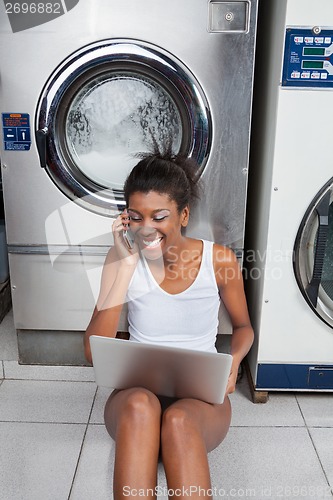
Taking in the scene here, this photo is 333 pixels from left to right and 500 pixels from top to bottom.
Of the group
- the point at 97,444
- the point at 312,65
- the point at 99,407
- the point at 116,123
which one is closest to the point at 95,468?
the point at 97,444

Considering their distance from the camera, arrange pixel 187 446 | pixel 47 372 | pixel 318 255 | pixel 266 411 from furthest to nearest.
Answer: pixel 47 372, pixel 266 411, pixel 318 255, pixel 187 446

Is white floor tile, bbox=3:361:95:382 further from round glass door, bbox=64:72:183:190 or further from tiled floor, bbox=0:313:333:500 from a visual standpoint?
round glass door, bbox=64:72:183:190

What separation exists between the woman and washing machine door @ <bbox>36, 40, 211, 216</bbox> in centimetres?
18

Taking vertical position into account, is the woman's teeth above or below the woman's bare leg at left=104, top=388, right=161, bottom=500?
above

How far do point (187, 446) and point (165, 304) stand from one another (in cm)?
42

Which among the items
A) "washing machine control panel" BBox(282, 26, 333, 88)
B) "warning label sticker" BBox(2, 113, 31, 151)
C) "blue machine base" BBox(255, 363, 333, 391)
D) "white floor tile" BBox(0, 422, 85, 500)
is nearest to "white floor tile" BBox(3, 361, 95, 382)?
"white floor tile" BBox(0, 422, 85, 500)

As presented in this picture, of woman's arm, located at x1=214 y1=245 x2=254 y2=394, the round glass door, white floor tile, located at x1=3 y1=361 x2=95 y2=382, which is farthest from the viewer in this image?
white floor tile, located at x1=3 y1=361 x2=95 y2=382

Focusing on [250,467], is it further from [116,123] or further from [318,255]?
[116,123]

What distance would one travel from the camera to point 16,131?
5.60 ft

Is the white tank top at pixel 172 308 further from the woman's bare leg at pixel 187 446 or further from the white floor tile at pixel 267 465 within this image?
the white floor tile at pixel 267 465

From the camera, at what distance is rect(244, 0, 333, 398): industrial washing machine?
1.52 m

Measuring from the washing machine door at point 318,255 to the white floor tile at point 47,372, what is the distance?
35.5 inches

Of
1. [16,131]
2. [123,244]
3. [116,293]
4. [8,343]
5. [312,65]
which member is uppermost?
[312,65]

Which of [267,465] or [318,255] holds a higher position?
[318,255]
